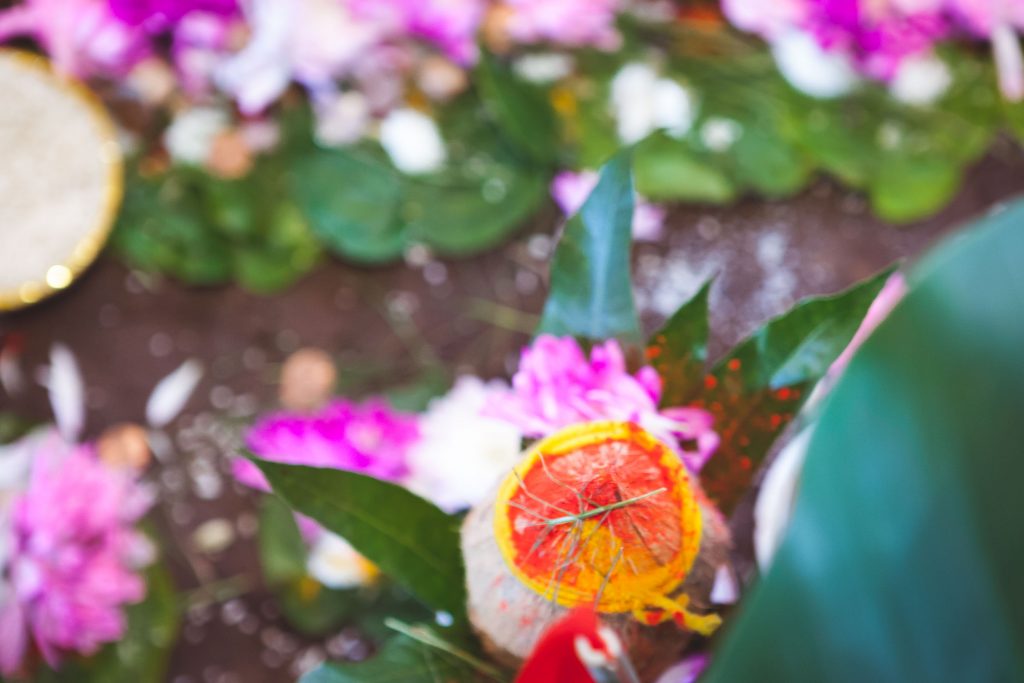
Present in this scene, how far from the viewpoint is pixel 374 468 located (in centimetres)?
53

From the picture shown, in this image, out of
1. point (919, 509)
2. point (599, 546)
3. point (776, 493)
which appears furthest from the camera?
point (776, 493)

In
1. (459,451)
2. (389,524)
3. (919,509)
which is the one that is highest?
(919,509)

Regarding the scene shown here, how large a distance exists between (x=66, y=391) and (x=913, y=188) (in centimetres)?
61

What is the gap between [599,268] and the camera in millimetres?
340

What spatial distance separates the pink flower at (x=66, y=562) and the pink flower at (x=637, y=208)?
0.36m

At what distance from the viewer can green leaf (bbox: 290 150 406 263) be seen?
24.6 inches

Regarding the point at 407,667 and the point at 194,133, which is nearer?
the point at 407,667

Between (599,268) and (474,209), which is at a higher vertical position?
(599,268)

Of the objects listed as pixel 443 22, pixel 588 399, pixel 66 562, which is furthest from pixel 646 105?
pixel 66 562

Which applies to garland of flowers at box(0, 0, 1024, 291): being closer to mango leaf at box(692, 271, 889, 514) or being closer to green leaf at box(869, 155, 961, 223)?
green leaf at box(869, 155, 961, 223)

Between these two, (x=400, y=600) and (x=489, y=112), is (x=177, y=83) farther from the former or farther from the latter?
(x=400, y=600)

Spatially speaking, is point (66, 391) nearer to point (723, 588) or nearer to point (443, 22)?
point (443, 22)

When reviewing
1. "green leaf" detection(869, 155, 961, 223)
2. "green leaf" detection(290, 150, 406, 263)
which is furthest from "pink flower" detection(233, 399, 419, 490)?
"green leaf" detection(869, 155, 961, 223)

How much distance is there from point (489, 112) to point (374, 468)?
0.28m
